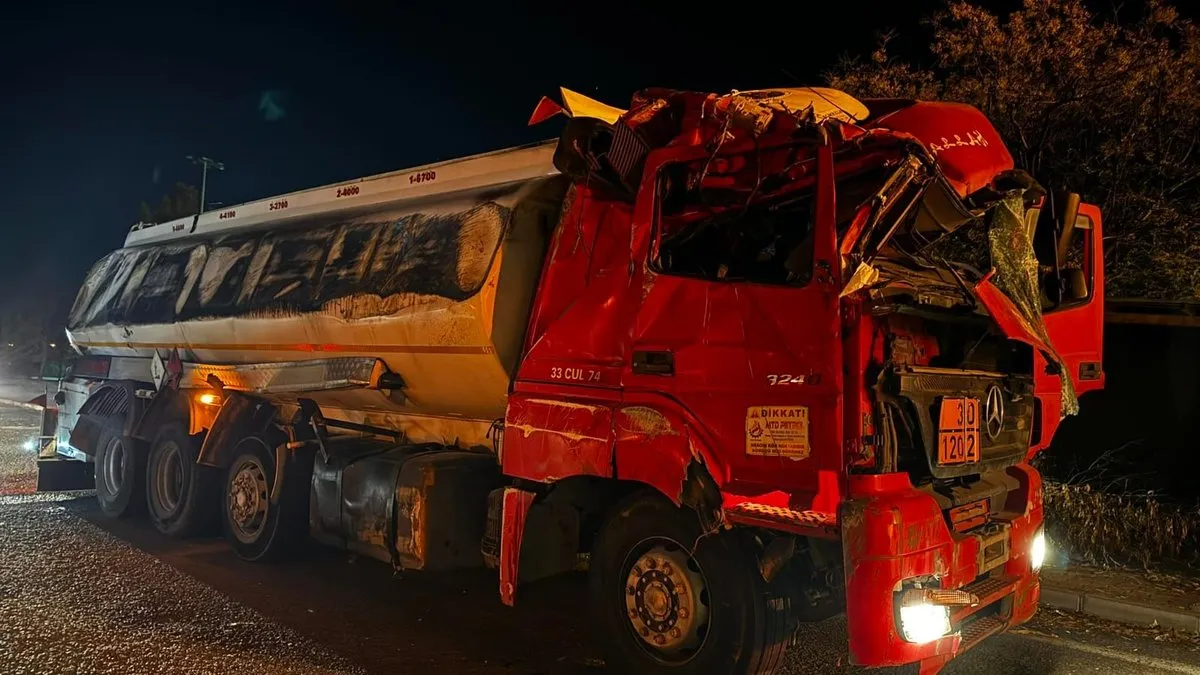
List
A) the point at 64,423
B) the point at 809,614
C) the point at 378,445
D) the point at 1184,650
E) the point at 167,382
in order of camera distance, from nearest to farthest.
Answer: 1. the point at 809,614
2. the point at 1184,650
3. the point at 378,445
4. the point at 167,382
5. the point at 64,423

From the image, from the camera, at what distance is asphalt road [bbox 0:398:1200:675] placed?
4770 millimetres

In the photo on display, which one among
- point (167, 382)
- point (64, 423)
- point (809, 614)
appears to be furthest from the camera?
point (64, 423)

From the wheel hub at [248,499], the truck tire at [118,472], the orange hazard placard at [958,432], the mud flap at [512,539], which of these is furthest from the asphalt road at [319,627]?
the orange hazard placard at [958,432]

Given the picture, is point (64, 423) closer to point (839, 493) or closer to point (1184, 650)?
point (839, 493)

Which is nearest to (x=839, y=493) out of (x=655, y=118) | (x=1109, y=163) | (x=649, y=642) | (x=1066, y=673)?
(x=649, y=642)

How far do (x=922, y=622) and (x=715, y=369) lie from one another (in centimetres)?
137

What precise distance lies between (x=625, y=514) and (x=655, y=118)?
6.77ft

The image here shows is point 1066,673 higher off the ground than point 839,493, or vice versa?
point 839,493

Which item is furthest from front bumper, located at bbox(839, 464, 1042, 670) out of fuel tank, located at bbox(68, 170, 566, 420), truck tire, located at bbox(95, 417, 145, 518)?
truck tire, located at bbox(95, 417, 145, 518)

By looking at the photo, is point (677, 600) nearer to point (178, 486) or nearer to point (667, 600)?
point (667, 600)

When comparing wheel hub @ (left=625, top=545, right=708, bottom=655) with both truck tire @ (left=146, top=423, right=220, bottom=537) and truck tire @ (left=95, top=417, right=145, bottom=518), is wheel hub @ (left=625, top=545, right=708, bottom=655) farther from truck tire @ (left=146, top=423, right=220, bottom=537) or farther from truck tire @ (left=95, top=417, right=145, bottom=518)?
truck tire @ (left=95, top=417, right=145, bottom=518)

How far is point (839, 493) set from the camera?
134 inches

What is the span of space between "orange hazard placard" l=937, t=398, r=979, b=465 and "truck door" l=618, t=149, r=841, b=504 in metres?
0.72

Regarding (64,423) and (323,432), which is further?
(64,423)
